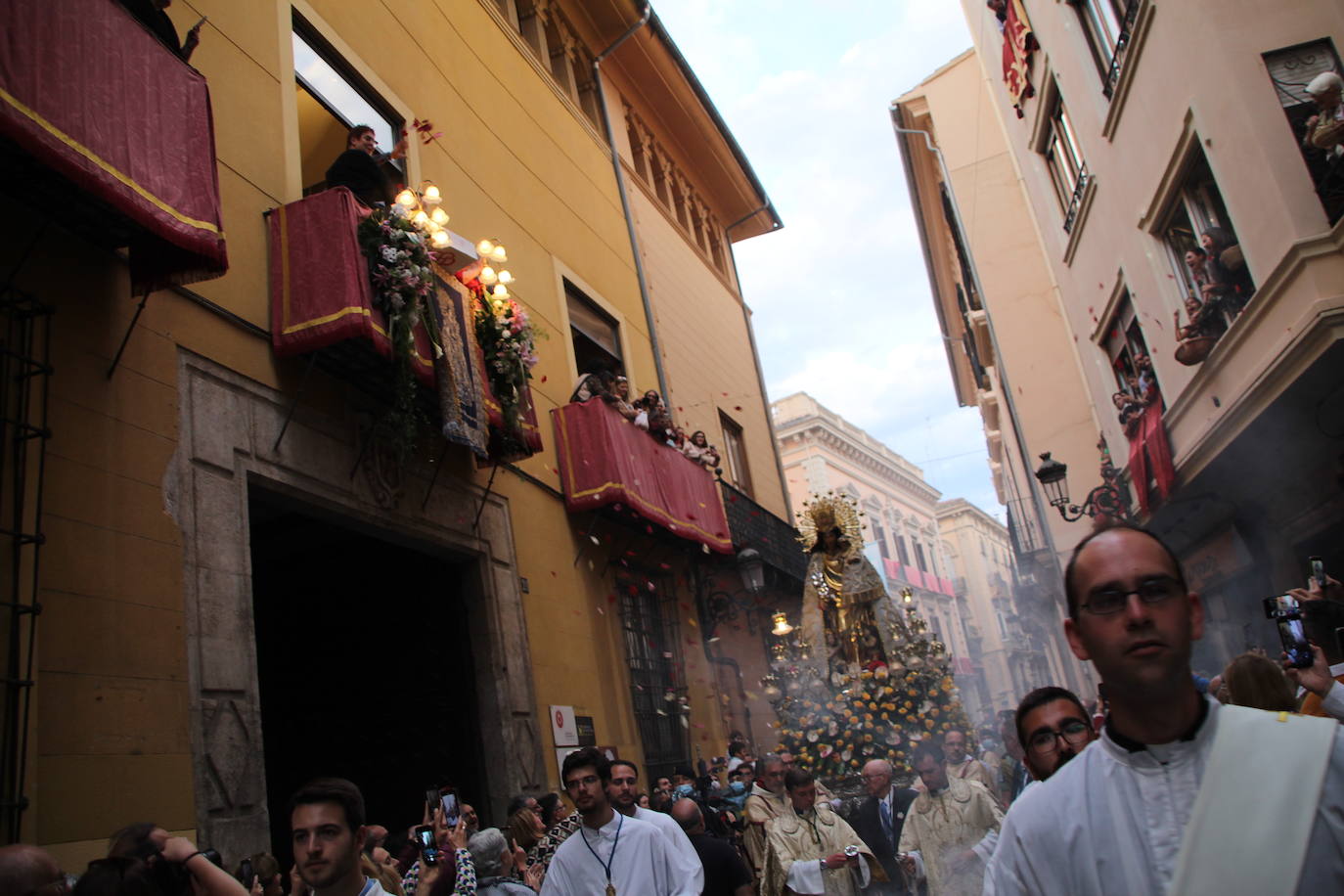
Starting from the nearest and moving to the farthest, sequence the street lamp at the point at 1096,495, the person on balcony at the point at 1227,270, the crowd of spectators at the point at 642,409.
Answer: the person on balcony at the point at 1227,270
the crowd of spectators at the point at 642,409
the street lamp at the point at 1096,495

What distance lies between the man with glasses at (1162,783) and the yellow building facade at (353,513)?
4.54 metres

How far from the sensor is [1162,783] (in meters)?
1.92

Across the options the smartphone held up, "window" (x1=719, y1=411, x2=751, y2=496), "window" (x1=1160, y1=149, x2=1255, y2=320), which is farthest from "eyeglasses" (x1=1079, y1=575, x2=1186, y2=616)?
"window" (x1=719, y1=411, x2=751, y2=496)

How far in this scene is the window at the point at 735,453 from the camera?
1923 cm

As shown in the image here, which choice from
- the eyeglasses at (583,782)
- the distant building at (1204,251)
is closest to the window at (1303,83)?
the distant building at (1204,251)

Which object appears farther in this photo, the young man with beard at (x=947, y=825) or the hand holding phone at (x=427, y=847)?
the young man with beard at (x=947, y=825)

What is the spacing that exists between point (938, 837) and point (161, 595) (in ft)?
16.0

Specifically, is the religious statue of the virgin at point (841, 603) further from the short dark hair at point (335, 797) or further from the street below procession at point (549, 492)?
the short dark hair at point (335, 797)

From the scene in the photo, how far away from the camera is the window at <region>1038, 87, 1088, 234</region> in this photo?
15023mm

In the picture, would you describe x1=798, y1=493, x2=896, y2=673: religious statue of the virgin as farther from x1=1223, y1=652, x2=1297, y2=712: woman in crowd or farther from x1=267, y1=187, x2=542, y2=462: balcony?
x1=1223, y1=652, x2=1297, y2=712: woman in crowd

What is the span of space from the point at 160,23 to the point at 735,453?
48.0 ft

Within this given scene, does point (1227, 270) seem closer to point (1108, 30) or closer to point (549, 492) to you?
point (1108, 30)

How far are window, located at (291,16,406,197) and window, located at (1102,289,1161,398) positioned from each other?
32.0 feet

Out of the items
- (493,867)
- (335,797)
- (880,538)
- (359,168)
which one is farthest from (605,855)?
(880,538)
